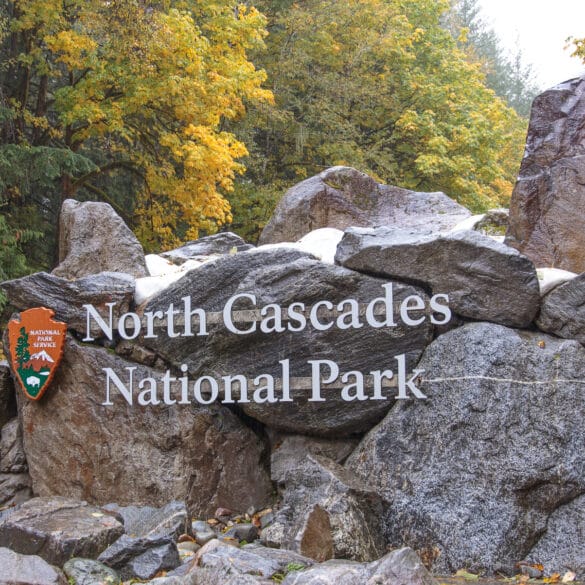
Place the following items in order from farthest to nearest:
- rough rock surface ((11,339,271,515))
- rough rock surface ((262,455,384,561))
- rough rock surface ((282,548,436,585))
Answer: rough rock surface ((11,339,271,515)) < rough rock surface ((262,455,384,561)) < rough rock surface ((282,548,436,585))

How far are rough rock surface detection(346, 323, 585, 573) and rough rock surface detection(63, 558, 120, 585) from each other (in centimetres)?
182

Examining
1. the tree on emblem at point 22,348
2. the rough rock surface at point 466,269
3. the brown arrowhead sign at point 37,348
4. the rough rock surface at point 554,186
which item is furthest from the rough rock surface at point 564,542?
the tree on emblem at point 22,348

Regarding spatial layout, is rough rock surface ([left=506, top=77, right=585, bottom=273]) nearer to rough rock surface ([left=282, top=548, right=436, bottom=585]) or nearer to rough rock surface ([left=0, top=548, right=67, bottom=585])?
rough rock surface ([left=282, top=548, right=436, bottom=585])

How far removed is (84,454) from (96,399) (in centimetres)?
46

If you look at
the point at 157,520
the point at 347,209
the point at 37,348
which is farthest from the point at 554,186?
the point at 37,348

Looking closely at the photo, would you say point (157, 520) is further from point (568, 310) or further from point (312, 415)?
point (568, 310)

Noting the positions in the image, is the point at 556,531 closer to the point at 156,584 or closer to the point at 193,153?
the point at 156,584

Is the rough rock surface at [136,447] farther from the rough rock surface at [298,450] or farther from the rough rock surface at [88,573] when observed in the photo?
the rough rock surface at [88,573]

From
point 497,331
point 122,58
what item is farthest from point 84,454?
point 122,58

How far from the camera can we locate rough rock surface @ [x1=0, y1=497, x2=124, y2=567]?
4.99m

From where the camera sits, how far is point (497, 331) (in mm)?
5516

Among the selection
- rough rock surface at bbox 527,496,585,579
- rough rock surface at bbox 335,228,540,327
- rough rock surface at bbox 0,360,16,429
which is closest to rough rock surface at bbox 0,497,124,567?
rough rock surface at bbox 0,360,16,429

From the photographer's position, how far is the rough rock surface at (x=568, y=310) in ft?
17.9

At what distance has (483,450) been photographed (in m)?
5.31
